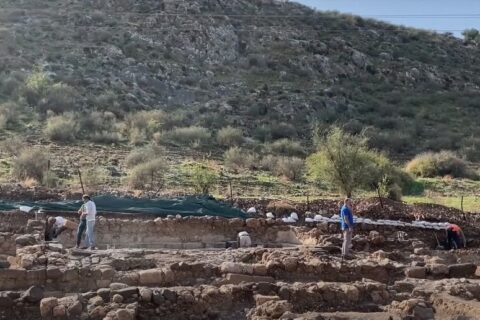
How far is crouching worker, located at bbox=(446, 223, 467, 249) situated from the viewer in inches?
746

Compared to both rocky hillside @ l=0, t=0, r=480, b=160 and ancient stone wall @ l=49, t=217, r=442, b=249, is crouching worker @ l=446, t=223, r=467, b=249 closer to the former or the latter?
ancient stone wall @ l=49, t=217, r=442, b=249

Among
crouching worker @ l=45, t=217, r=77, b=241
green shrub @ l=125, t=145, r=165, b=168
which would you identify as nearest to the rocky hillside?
green shrub @ l=125, t=145, r=165, b=168

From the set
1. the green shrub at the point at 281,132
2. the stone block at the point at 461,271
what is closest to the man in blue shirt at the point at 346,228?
the stone block at the point at 461,271

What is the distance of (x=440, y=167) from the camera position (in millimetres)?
36688

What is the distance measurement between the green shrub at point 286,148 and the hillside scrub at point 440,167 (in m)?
6.18

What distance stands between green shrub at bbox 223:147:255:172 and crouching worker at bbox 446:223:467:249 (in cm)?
1396

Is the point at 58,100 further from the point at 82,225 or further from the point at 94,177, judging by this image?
the point at 82,225

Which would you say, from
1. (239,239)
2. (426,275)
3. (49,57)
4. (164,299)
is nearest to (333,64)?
(49,57)

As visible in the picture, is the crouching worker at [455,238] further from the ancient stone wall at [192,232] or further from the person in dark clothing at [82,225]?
the person in dark clothing at [82,225]

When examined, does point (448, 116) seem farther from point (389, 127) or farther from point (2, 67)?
point (2, 67)

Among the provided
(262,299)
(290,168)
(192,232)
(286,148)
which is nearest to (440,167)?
(286,148)

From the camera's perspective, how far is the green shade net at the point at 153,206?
60.3 feet

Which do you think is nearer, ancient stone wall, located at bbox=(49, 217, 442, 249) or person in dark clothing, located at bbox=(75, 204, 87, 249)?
person in dark clothing, located at bbox=(75, 204, 87, 249)

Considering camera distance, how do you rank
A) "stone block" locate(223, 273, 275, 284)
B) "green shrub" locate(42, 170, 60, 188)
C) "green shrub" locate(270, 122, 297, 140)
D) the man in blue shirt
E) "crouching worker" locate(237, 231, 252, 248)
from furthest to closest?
"green shrub" locate(270, 122, 297, 140) < "green shrub" locate(42, 170, 60, 188) < "crouching worker" locate(237, 231, 252, 248) < the man in blue shirt < "stone block" locate(223, 273, 275, 284)
